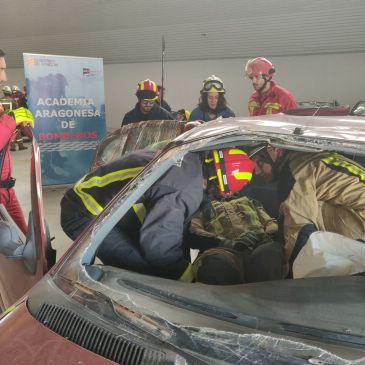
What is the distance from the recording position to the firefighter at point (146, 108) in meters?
4.89

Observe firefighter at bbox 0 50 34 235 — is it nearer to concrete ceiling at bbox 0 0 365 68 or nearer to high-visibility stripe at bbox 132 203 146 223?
high-visibility stripe at bbox 132 203 146 223

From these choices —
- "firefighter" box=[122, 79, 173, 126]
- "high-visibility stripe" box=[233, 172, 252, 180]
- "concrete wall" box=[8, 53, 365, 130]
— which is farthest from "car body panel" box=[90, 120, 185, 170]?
"concrete wall" box=[8, 53, 365, 130]

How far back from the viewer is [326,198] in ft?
6.45

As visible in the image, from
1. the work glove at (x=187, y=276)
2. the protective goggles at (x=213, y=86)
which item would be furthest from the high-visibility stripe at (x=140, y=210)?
the protective goggles at (x=213, y=86)

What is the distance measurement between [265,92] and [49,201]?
11.1 feet

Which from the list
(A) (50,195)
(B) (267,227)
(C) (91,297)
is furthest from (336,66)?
(C) (91,297)

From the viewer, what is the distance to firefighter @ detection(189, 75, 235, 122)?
4.39 m

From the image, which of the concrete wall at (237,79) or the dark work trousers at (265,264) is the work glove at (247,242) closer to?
the dark work trousers at (265,264)

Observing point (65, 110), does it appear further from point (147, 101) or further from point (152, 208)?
point (152, 208)

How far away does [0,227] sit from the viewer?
2.04 m

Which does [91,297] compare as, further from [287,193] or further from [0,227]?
[287,193]

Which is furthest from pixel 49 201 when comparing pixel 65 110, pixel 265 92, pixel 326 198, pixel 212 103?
pixel 326 198

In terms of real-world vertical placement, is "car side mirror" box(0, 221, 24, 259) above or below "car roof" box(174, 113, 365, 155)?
below

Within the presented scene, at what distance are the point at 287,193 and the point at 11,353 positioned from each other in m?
1.56
